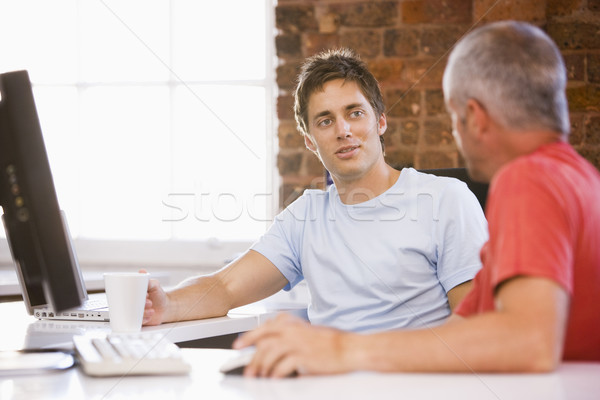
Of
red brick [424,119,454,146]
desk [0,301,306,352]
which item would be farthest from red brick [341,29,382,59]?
desk [0,301,306,352]

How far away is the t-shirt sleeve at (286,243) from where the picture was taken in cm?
167

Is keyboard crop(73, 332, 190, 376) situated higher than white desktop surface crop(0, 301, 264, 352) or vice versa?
keyboard crop(73, 332, 190, 376)

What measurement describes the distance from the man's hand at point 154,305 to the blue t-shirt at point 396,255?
14.4 inches

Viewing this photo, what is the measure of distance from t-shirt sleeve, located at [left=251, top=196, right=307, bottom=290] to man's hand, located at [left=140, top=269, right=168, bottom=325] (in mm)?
362

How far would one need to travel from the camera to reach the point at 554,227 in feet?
2.20

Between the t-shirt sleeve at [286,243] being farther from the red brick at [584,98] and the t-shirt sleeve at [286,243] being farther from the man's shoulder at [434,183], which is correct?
the red brick at [584,98]

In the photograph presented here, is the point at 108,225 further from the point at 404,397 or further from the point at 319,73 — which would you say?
the point at 404,397

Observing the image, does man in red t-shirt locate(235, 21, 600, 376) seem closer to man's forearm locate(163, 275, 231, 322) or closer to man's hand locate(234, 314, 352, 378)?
man's hand locate(234, 314, 352, 378)

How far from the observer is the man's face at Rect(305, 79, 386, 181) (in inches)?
67.5

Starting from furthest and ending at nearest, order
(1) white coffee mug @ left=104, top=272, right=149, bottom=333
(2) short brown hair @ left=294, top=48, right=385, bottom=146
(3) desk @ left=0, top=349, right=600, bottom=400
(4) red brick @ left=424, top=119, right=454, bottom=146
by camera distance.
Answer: (4) red brick @ left=424, top=119, right=454, bottom=146 < (2) short brown hair @ left=294, top=48, right=385, bottom=146 < (1) white coffee mug @ left=104, top=272, right=149, bottom=333 < (3) desk @ left=0, top=349, right=600, bottom=400

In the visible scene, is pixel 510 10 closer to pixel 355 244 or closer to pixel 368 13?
pixel 368 13

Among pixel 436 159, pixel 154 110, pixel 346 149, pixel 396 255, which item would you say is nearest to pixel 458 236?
pixel 396 255

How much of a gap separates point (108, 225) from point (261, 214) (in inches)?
31.0

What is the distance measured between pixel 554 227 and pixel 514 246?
0.05 meters
